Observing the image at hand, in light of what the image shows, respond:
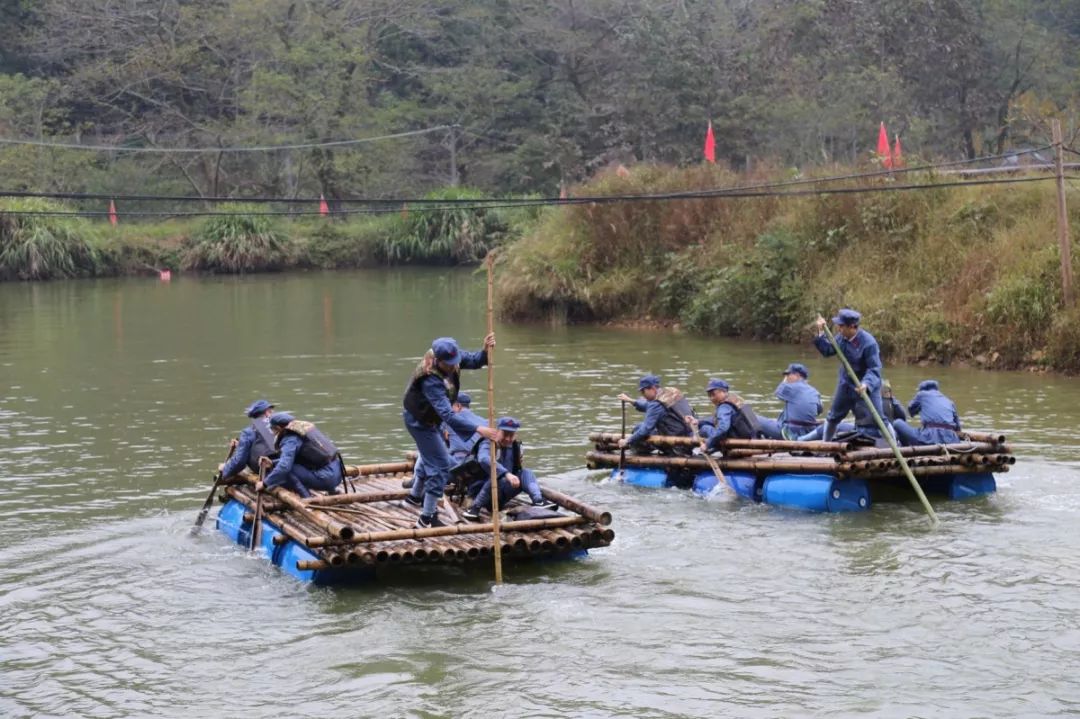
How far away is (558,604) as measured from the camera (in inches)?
504

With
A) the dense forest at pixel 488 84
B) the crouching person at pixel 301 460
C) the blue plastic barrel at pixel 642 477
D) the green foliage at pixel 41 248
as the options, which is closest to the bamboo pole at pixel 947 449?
the blue plastic barrel at pixel 642 477

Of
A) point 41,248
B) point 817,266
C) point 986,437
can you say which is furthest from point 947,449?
point 41,248

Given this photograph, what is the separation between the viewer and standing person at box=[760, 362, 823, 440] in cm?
1794

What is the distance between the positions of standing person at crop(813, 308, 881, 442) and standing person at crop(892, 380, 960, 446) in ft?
1.33

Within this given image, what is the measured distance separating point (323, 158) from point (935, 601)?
4965 centimetres

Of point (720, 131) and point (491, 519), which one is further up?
point (720, 131)

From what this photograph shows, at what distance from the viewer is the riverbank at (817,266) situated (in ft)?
85.5

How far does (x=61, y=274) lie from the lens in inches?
2030

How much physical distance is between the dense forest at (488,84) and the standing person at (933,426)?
35.6 meters

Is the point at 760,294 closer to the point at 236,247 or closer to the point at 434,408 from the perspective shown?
the point at 434,408

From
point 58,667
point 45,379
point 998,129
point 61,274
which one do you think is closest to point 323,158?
point 61,274

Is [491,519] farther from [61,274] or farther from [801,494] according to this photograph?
[61,274]

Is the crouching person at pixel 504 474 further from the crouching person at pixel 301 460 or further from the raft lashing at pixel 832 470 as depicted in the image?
the raft lashing at pixel 832 470

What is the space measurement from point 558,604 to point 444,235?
140ft
